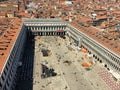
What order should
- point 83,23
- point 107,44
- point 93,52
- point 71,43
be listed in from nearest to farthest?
point 107,44, point 93,52, point 71,43, point 83,23

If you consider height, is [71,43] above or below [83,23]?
below

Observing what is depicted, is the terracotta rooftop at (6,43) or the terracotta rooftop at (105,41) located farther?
the terracotta rooftop at (105,41)

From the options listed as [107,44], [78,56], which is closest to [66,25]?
[78,56]

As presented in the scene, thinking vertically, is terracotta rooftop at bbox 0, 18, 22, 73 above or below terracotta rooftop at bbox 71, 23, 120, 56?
above

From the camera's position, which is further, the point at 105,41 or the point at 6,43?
the point at 105,41

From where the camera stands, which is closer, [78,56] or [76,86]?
[76,86]

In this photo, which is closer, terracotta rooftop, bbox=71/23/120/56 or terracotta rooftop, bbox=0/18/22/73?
terracotta rooftop, bbox=0/18/22/73

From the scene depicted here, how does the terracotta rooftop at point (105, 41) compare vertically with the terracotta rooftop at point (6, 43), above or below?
below

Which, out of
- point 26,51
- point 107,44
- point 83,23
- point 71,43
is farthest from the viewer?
point 83,23

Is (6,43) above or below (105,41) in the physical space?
above

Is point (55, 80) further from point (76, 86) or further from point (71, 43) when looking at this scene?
point (71, 43)
